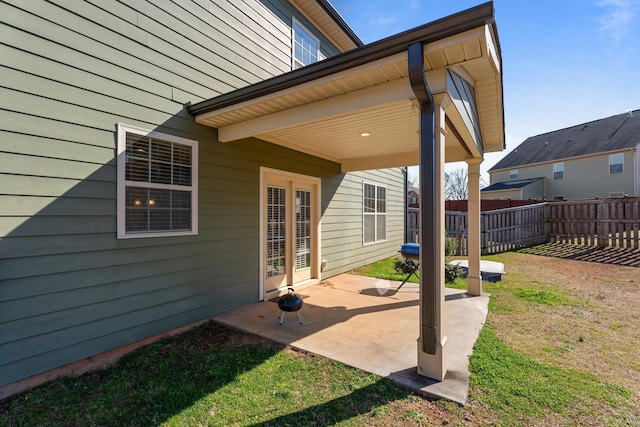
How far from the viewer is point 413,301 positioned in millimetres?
4723

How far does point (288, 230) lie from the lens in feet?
17.6

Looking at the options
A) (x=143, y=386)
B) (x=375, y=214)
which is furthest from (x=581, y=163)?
(x=143, y=386)

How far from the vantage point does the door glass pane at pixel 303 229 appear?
5641 millimetres

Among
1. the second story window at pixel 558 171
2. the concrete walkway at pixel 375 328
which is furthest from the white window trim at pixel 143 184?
the second story window at pixel 558 171

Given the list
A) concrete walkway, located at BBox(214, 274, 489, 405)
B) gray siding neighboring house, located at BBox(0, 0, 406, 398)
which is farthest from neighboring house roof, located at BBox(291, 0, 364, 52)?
concrete walkway, located at BBox(214, 274, 489, 405)

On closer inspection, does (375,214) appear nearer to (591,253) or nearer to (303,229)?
(303,229)

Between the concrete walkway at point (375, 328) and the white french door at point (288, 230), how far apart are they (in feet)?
1.45

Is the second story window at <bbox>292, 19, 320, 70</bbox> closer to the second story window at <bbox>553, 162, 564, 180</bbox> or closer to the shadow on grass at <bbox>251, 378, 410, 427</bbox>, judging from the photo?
the shadow on grass at <bbox>251, 378, 410, 427</bbox>

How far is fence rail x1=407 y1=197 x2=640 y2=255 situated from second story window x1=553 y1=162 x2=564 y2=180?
40.1 ft

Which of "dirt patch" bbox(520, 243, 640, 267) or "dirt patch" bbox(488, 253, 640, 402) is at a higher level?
"dirt patch" bbox(520, 243, 640, 267)

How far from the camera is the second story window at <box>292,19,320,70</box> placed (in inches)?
227

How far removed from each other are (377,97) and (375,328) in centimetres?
275

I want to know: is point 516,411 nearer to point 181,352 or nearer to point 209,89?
point 181,352

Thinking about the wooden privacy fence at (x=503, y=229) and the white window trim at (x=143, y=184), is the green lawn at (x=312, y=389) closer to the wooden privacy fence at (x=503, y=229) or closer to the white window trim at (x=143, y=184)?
the white window trim at (x=143, y=184)
